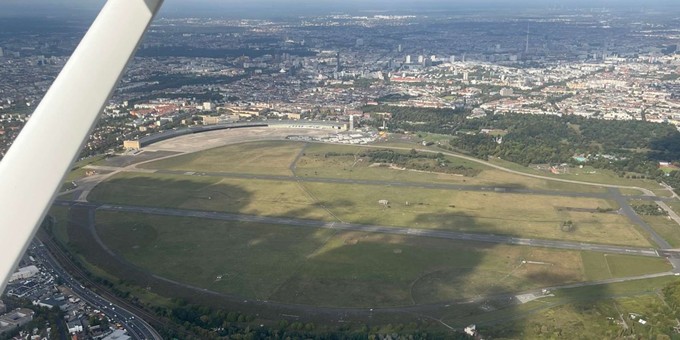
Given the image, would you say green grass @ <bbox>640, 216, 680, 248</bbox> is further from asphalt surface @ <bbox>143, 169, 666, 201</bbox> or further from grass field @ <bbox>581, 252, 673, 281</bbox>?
asphalt surface @ <bbox>143, 169, 666, 201</bbox>

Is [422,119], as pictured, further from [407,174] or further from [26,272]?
[26,272]

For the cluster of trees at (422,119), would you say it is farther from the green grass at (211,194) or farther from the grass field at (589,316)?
the grass field at (589,316)

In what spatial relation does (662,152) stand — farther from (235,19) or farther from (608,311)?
(235,19)

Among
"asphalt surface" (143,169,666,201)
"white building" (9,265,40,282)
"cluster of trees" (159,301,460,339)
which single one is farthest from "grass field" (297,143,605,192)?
"cluster of trees" (159,301,460,339)

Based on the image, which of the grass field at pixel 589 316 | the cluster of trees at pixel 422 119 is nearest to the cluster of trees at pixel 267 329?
the grass field at pixel 589 316

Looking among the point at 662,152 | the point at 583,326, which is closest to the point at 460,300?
the point at 583,326
